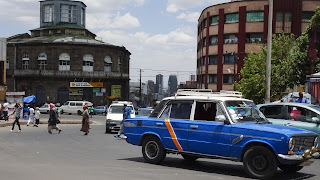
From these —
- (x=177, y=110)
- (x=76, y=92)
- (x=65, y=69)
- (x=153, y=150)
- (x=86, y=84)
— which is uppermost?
(x=65, y=69)

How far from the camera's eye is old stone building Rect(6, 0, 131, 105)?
228ft

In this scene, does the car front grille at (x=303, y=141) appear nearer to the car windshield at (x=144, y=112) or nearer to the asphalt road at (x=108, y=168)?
the asphalt road at (x=108, y=168)

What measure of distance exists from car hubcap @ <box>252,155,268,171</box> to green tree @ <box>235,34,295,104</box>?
2689cm

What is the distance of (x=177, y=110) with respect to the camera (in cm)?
1098

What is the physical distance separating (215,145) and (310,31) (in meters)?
24.0

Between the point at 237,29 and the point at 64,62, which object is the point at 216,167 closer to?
the point at 237,29

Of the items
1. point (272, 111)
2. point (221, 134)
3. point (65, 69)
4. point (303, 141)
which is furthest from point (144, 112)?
point (65, 69)

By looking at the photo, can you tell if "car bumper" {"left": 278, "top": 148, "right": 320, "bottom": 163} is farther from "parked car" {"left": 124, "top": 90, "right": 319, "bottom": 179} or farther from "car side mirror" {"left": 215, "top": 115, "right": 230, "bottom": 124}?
"car side mirror" {"left": 215, "top": 115, "right": 230, "bottom": 124}

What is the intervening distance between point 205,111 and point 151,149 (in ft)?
6.36

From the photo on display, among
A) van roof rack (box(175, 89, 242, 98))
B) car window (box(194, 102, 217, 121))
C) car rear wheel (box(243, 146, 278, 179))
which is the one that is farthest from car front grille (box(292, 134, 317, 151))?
van roof rack (box(175, 89, 242, 98))

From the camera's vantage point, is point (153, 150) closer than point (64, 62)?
Yes

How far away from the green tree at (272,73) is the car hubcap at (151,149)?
25.8 m

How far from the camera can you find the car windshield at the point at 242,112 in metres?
9.89

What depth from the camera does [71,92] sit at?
6962 centimetres
